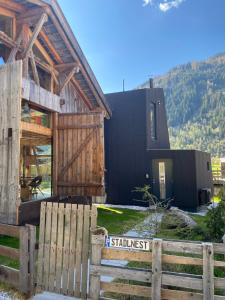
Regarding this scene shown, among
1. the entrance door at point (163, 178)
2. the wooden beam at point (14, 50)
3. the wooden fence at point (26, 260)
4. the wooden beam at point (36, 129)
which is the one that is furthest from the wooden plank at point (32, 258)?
the entrance door at point (163, 178)

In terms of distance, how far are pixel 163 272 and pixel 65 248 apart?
5.11 feet

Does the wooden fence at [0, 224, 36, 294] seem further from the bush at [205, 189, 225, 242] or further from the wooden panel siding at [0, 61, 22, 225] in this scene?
the bush at [205, 189, 225, 242]

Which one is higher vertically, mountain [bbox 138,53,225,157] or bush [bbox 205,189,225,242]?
mountain [bbox 138,53,225,157]

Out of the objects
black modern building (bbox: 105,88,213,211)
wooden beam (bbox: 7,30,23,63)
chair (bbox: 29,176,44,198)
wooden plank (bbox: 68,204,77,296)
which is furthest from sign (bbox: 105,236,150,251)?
black modern building (bbox: 105,88,213,211)

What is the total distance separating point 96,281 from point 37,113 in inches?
265

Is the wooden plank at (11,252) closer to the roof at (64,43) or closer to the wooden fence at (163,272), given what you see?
the wooden fence at (163,272)

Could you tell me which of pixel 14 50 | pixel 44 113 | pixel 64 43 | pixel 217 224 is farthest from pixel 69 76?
pixel 217 224

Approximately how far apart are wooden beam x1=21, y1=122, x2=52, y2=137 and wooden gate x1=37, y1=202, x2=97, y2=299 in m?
4.49

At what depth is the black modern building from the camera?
14094mm

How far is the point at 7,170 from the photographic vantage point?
7551mm

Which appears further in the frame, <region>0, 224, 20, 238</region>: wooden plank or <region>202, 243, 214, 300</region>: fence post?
<region>0, 224, 20, 238</region>: wooden plank

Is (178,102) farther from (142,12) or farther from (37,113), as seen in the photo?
(37,113)

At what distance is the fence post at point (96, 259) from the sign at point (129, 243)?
0.17 m

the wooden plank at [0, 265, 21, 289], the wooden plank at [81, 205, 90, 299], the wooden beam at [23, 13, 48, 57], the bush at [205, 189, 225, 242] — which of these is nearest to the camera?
the wooden plank at [81, 205, 90, 299]
